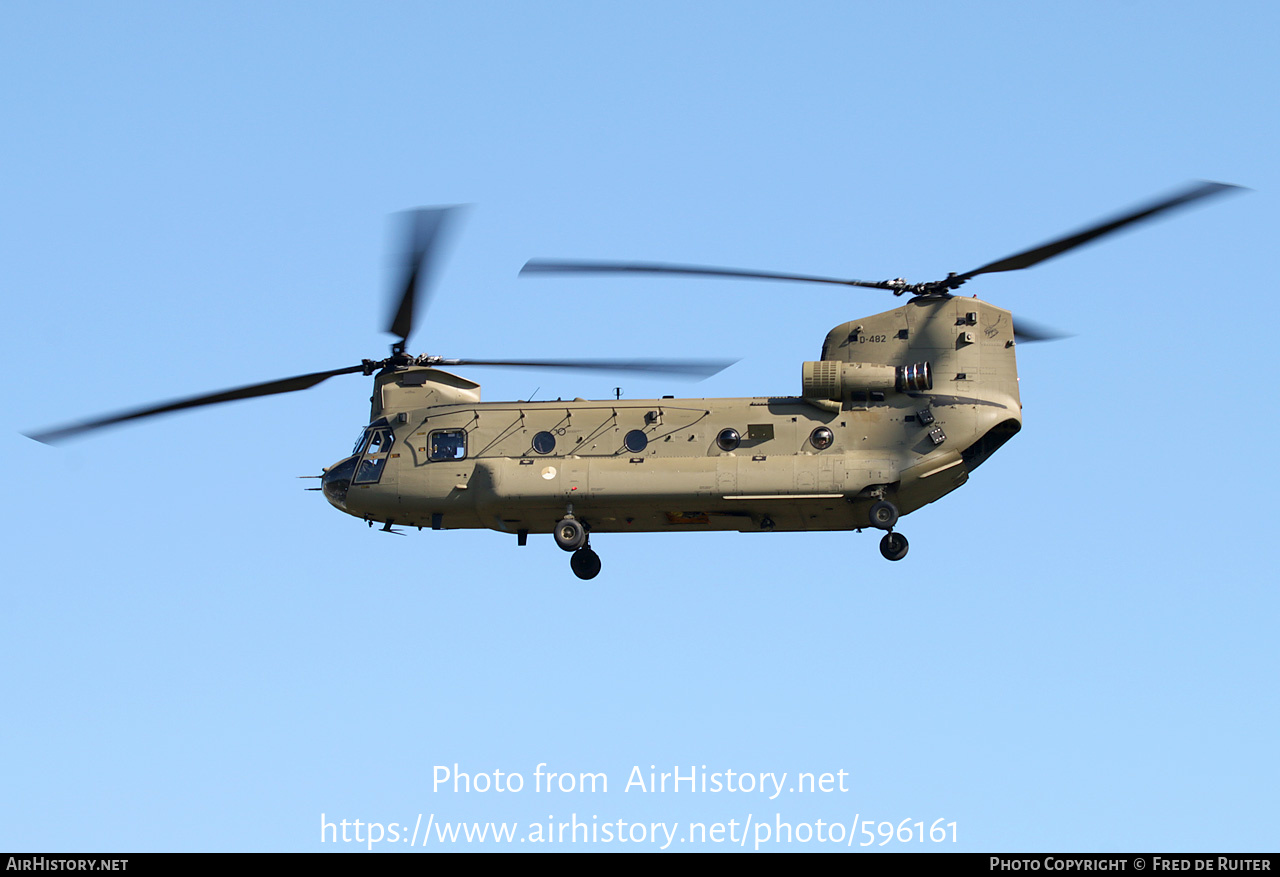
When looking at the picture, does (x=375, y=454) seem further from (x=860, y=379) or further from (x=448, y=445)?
(x=860, y=379)

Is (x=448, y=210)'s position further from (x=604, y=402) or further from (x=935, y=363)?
(x=935, y=363)

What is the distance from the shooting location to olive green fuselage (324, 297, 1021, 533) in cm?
4153

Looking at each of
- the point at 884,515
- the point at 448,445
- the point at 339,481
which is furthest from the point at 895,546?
the point at 339,481

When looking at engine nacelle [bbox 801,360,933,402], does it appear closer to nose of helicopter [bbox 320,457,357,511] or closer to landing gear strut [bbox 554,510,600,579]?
landing gear strut [bbox 554,510,600,579]

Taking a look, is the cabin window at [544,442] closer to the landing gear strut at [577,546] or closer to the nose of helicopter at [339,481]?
the landing gear strut at [577,546]

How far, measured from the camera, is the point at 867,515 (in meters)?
41.9

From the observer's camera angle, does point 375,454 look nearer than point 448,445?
No

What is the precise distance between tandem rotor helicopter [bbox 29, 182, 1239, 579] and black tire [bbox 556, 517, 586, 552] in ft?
0.14

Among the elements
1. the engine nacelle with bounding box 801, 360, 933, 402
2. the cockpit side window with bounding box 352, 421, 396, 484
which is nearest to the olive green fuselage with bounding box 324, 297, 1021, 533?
the engine nacelle with bounding box 801, 360, 933, 402

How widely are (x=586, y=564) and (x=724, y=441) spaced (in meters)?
4.33

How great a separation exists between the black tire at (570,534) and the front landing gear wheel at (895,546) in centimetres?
681

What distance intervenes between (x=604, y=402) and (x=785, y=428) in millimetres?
4298

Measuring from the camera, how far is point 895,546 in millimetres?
41750
